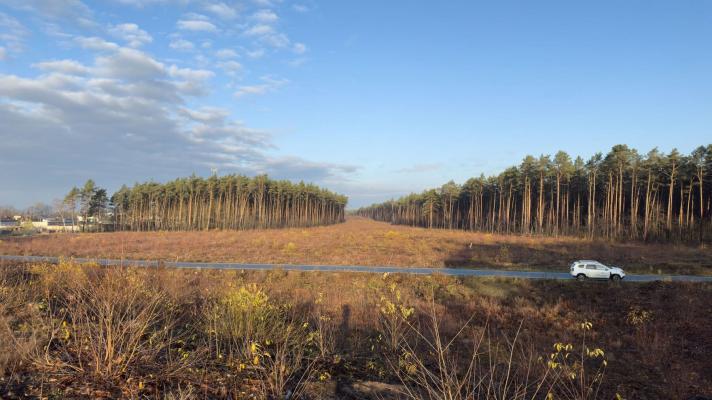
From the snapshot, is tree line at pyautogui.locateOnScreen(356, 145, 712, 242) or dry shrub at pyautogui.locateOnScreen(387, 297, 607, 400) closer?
dry shrub at pyautogui.locateOnScreen(387, 297, 607, 400)

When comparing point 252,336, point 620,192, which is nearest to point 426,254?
point 252,336

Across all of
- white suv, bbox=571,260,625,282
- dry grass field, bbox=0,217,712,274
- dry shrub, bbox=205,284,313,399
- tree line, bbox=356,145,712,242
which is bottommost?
dry grass field, bbox=0,217,712,274

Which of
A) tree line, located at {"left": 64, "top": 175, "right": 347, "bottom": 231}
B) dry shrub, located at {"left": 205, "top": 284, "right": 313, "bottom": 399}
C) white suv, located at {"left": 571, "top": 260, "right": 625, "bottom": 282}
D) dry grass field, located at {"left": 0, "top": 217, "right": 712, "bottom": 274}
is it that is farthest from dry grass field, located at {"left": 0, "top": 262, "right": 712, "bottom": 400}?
tree line, located at {"left": 64, "top": 175, "right": 347, "bottom": 231}

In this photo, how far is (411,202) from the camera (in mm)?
149625

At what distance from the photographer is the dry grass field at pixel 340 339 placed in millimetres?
4980

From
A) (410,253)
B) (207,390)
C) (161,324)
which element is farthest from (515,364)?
(410,253)

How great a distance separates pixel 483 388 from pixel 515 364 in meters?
3.27

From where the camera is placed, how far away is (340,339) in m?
9.70

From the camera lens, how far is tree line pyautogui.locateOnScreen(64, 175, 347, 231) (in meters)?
90.6

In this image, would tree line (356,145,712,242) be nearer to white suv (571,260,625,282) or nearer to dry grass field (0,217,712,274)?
dry grass field (0,217,712,274)

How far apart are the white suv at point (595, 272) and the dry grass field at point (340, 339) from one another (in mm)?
1155

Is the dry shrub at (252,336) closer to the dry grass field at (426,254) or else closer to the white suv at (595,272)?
the white suv at (595,272)

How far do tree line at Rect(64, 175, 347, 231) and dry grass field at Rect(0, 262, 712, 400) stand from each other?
74425 mm

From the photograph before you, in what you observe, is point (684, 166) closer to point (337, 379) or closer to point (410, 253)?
point (410, 253)
